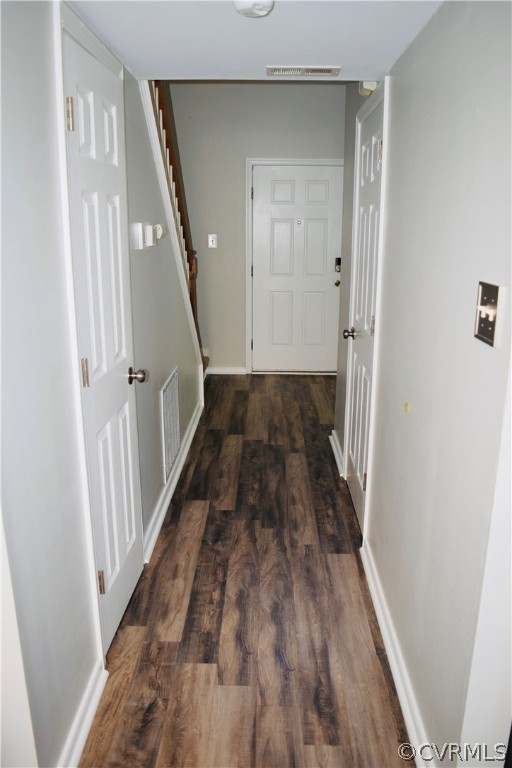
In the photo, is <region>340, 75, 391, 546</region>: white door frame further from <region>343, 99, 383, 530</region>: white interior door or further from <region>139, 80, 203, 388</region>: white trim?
<region>139, 80, 203, 388</region>: white trim

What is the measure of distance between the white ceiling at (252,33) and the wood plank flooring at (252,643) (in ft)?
6.95

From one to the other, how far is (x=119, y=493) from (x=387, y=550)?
108 centimetres

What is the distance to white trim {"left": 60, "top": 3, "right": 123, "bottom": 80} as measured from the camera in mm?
1648

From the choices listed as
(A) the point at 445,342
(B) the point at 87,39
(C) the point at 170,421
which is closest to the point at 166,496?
(C) the point at 170,421

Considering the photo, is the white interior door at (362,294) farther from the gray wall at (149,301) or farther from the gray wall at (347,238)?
the gray wall at (149,301)

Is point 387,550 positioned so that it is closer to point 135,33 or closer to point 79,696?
point 79,696

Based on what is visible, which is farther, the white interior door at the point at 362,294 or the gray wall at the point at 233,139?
the gray wall at the point at 233,139

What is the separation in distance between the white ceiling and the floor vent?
1.62m

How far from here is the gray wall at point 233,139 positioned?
205 inches

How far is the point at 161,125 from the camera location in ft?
10.0

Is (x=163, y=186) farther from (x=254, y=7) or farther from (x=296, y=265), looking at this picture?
(x=296, y=265)

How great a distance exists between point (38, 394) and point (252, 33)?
51.2 inches

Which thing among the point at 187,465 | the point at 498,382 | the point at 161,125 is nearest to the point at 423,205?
the point at 498,382

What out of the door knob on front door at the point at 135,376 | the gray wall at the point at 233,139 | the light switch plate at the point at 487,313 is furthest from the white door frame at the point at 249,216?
the light switch plate at the point at 487,313
